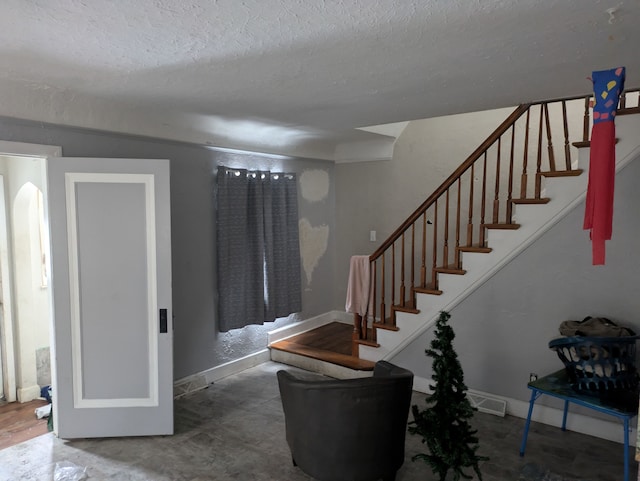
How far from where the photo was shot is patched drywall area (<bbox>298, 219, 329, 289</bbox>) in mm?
5086

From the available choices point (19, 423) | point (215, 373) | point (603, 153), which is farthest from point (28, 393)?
point (603, 153)

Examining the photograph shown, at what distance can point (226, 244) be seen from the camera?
4.05 metres

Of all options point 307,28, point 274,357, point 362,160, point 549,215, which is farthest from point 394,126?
point 307,28

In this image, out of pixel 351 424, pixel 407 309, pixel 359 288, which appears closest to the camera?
pixel 351 424

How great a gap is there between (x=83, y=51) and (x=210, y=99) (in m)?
1.00

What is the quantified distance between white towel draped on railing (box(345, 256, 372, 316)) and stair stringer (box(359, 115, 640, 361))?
0.32 meters

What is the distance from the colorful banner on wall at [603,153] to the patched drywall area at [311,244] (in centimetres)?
346

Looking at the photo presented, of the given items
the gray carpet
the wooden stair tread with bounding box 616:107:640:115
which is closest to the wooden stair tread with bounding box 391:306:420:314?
the gray carpet

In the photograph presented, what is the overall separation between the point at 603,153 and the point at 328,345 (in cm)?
336

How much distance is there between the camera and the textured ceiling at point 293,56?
5.41 feet

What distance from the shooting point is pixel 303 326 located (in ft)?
16.9

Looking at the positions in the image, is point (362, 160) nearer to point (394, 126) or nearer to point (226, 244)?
point (394, 126)

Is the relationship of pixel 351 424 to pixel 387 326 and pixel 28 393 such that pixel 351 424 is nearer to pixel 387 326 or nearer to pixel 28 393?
pixel 387 326

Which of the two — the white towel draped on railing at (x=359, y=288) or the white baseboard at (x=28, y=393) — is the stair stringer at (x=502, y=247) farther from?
the white baseboard at (x=28, y=393)
